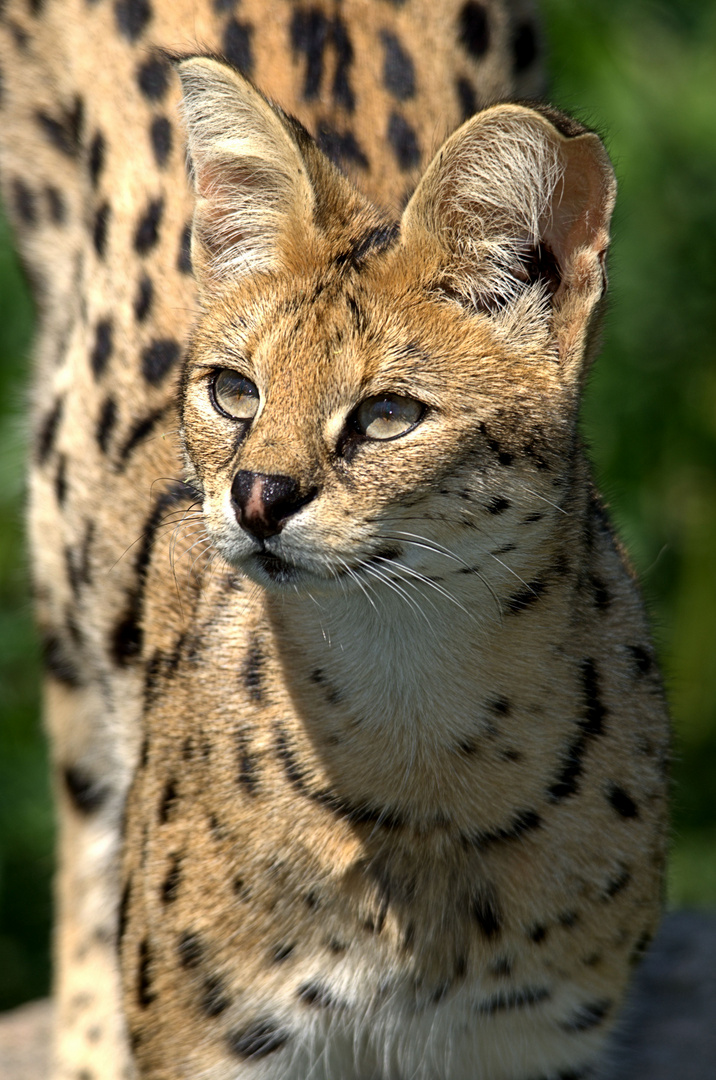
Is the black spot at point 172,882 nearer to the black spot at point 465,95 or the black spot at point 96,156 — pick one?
the black spot at point 96,156

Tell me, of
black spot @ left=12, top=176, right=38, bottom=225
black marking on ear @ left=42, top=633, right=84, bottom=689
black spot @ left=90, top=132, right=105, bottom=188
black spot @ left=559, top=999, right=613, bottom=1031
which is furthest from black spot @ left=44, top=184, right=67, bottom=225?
black spot @ left=559, top=999, right=613, bottom=1031

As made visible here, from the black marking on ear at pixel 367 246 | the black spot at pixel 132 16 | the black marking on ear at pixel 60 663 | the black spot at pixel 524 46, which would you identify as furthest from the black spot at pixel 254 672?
the black spot at pixel 524 46

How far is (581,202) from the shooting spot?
2908 mm

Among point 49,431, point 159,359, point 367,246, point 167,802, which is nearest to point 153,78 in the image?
point 159,359

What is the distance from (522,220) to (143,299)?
157 cm

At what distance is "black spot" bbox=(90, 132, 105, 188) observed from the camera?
4516 millimetres

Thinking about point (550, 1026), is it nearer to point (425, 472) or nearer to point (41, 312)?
point (425, 472)

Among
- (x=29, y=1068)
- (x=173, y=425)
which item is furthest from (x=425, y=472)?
(x=29, y=1068)

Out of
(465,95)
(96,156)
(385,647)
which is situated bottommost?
(385,647)

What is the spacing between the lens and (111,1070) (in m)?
4.64

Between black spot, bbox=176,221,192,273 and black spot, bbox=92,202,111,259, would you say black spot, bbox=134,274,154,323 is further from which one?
black spot, bbox=92,202,111,259

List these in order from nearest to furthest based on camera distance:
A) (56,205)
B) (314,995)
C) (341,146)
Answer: (314,995), (341,146), (56,205)

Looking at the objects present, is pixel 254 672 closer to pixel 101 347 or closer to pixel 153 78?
pixel 101 347

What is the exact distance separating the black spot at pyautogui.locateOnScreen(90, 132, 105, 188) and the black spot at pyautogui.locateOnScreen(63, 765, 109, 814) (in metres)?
1.71
